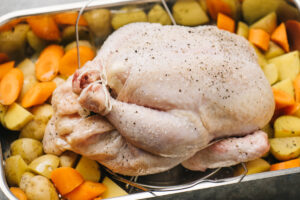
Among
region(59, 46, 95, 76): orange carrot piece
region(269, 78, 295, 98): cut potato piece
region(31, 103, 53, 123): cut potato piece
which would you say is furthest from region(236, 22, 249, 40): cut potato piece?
region(31, 103, 53, 123): cut potato piece

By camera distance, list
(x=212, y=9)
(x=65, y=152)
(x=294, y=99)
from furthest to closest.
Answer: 1. (x=212, y=9)
2. (x=294, y=99)
3. (x=65, y=152)

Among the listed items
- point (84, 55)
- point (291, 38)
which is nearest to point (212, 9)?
point (291, 38)

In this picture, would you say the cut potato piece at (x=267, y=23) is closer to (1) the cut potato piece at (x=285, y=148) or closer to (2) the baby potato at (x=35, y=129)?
(1) the cut potato piece at (x=285, y=148)

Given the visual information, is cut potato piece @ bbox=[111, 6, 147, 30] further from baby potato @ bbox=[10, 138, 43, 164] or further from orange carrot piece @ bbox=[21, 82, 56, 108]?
baby potato @ bbox=[10, 138, 43, 164]

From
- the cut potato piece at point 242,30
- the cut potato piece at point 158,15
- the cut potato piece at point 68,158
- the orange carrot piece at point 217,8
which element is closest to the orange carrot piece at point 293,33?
the cut potato piece at point 242,30

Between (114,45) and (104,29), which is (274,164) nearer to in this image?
(114,45)

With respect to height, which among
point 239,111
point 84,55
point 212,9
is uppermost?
point 212,9

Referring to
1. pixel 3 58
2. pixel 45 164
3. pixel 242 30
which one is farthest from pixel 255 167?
pixel 3 58
